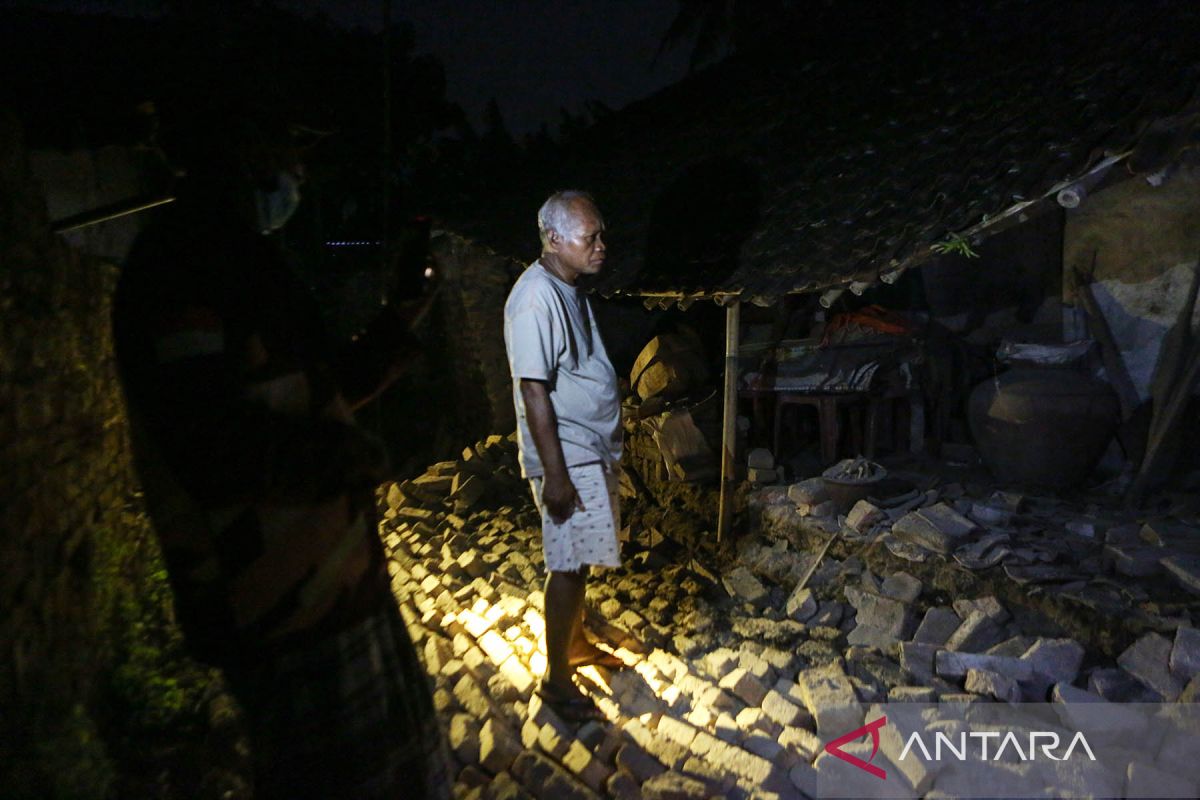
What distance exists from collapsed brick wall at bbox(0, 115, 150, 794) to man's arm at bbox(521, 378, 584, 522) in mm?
1979

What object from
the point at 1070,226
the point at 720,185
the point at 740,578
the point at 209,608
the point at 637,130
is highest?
the point at 637,130

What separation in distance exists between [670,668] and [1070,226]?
553cm

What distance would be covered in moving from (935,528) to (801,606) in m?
1.07

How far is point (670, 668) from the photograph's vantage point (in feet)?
13.2

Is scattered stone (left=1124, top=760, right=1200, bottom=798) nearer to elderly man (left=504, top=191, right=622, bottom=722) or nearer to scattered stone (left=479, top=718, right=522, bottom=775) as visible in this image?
elderly man (left=504, top=191, right=622, bottom=722)

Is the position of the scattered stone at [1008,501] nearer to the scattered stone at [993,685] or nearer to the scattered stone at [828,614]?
the scattered stone at [828,614]

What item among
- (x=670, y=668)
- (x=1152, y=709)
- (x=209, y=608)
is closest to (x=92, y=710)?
(x=209, y=608)

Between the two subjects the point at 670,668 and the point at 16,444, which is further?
the point at 670,668

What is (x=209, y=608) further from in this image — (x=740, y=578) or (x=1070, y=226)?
(x=1070, y=226)

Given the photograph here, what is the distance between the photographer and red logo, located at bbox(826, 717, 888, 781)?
9.59 ft

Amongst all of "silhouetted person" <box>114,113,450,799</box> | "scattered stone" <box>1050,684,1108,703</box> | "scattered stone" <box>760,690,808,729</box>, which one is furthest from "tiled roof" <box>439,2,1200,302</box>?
"silhouetted person" <box>114,113,450,799</box>

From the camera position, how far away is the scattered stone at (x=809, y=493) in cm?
582

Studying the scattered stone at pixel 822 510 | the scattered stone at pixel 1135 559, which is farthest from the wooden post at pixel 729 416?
the scattered stone at pixel 1135 559

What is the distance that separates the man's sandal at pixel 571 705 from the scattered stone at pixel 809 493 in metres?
3.05
